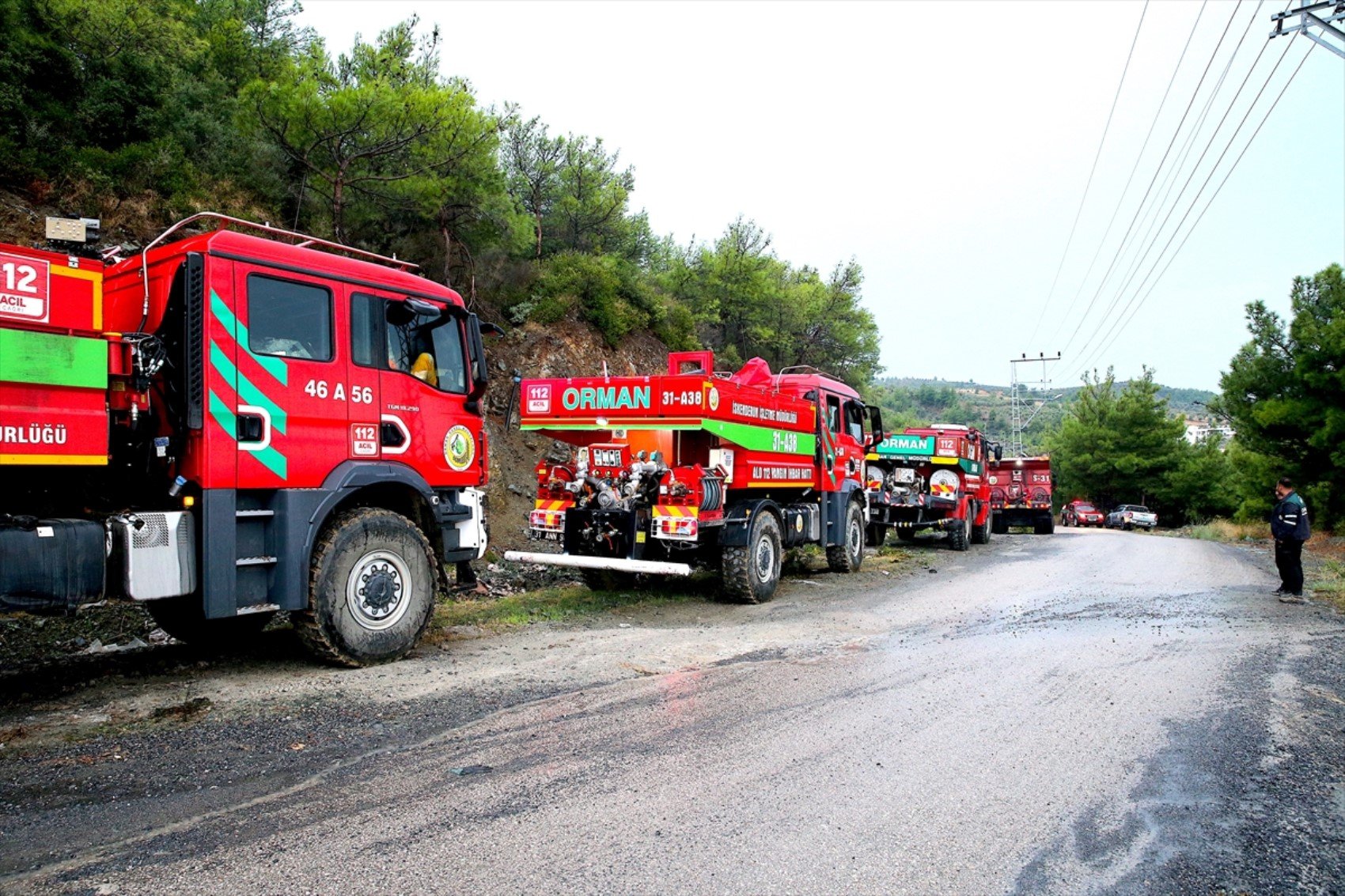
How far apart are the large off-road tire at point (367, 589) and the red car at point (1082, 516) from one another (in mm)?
45144

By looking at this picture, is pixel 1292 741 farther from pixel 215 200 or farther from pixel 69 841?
pixel 215 200

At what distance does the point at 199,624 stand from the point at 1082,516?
1868 inches

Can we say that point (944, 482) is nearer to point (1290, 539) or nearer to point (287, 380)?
point (1290, 539)

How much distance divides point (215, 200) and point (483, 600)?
1026 centimetres

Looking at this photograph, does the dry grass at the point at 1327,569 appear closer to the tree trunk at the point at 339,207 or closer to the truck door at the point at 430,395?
the truck door at the point at 430,395

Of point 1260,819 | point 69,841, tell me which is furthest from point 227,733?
A: point 1260,819

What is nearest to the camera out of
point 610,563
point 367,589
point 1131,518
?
point 367,589

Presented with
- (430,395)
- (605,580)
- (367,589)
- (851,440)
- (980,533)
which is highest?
(430,395)

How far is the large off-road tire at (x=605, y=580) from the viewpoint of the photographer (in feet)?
36.4

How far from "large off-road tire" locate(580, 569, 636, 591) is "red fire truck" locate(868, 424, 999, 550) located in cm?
886

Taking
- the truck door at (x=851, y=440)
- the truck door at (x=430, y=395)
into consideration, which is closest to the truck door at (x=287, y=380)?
the truck door at (x=430, y=395)

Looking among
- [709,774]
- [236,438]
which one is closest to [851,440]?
[236,438]

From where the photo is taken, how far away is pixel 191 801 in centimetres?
398

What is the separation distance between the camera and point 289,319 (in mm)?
6203
